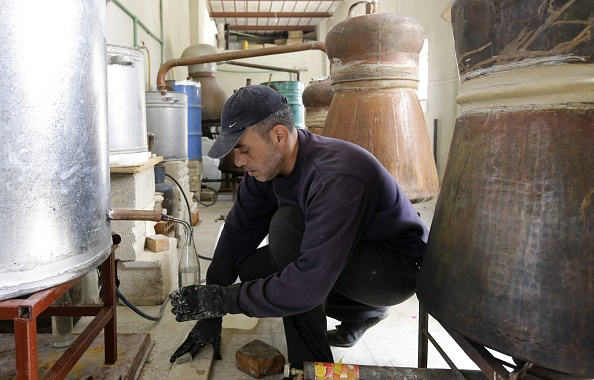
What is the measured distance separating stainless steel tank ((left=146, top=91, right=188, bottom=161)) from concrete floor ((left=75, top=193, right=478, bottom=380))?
1709 mm

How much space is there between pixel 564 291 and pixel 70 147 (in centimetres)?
106

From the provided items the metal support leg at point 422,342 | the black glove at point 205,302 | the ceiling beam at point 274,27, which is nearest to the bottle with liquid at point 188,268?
the black glove at point 205,302

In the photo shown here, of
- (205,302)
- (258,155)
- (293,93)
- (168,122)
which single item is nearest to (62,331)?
(205,302)

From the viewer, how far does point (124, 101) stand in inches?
88.3

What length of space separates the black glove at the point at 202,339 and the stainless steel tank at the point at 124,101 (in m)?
0.92

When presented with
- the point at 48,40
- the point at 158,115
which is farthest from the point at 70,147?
the point at 158,115

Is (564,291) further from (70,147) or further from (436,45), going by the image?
(436,45)

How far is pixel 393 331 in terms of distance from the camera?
2.07 metres

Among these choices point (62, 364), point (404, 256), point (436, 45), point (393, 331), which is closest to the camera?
point (62, 364)

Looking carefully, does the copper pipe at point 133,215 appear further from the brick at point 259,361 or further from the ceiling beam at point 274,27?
the ceiling beam at point 274,27

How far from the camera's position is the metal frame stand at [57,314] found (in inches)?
38.6

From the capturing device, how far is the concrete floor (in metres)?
1.72

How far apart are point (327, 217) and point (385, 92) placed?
49.3 inches

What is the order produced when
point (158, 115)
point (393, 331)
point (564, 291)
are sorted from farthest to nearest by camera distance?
point (158, 115) → point (393, 331) → point (564, 291)
